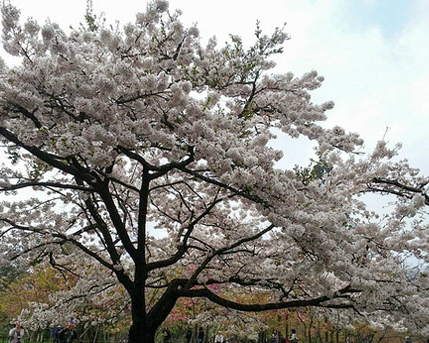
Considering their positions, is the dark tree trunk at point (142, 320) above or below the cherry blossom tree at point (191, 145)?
below

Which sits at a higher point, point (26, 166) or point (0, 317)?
point (26, 166)

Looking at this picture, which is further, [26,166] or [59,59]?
[26,166]

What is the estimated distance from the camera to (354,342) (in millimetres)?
21812

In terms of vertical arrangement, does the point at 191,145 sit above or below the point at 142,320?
above

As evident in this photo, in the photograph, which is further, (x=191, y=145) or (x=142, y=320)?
(x=142, y=320)

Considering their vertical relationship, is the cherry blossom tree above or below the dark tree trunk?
above

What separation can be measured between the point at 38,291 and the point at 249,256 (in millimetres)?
14136

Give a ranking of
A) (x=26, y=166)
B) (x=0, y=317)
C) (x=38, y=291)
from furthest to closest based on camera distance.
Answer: (x=0, y=317), (x=38, y=291), (x=26, y=166)

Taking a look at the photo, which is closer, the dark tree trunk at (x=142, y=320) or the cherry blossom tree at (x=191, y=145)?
the cherry blossom tree at (x=191, y=145)

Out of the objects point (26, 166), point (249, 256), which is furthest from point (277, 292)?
point (26, 166)

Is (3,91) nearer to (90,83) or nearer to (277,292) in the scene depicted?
(90,83)

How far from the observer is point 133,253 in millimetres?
7004

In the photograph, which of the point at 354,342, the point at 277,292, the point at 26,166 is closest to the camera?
the point at 26,166

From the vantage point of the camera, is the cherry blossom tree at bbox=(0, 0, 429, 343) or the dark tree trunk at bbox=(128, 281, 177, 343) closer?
the cherry blossom tree at bbox=(0, 0, 429, 343)
